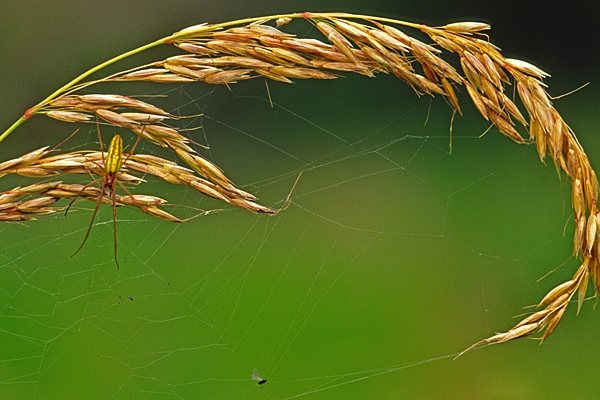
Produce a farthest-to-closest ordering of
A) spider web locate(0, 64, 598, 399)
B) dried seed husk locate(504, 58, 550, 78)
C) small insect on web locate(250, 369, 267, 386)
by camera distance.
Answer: spider web locate(0, 64, 598, 399) < small insect on web locate(250, 369, 267, 386) < dried seed husk locate(504, 58, 550, 78)

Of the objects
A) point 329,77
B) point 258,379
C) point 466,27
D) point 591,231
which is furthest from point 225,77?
point 258,379

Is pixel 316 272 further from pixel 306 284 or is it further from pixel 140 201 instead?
pixel 140 201

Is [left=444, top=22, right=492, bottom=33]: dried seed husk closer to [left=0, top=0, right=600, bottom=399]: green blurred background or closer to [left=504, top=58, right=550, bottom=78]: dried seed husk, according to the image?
[left=504, top=58, right=550, bottom=78]: dried seed husk

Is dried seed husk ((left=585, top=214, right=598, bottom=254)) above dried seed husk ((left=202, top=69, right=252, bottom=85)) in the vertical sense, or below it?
below

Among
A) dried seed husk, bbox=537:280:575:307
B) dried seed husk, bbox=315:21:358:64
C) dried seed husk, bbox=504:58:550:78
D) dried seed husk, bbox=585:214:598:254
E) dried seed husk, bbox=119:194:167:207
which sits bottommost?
dried seed husk, bbox=537:280:575:307

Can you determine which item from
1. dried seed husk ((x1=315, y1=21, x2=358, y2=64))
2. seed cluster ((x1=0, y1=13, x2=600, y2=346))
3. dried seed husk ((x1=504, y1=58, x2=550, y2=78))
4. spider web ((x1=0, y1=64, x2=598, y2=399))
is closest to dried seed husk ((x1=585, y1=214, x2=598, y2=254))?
seed cluster ((x1=0, y1=13, x2=600, y2=346))

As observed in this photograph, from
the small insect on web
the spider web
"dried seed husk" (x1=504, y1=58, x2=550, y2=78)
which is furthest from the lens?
the spider web

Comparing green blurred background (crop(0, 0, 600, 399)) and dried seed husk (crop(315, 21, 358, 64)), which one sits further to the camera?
green blurred background (crop(0, 0, 600, 399))
